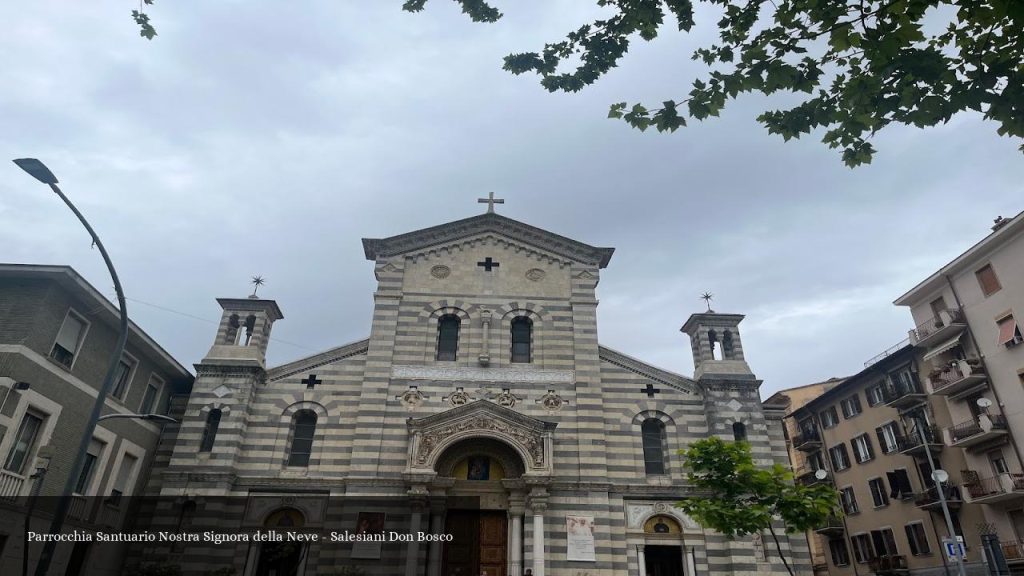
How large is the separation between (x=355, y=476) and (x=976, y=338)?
93.8 ft

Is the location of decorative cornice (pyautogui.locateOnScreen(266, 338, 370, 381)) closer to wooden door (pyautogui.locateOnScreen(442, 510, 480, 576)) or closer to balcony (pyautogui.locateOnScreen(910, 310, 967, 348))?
wooden door (pyautogui.locateOnScreen(442, 510, 480, 576))

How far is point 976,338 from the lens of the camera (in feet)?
95.8

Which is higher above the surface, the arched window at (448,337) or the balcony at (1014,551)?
the arched window at (448,337)

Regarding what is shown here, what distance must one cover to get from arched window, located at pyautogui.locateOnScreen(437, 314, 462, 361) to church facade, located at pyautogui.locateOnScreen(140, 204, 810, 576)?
6 centimetres

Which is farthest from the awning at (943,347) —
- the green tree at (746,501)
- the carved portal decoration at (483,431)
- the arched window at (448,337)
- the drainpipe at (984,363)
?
the arched window at (448,337)

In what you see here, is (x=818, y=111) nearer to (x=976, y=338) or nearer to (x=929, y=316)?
(x=976, y=338)

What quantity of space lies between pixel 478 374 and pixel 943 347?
23.1 meters

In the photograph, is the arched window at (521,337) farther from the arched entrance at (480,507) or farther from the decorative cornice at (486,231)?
the arched entrance at (480,507)

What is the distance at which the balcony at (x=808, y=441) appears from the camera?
40.8m

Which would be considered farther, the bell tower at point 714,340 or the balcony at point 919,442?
the balcony at point 919,442

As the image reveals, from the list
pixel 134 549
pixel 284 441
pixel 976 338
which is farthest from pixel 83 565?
pixel 976 338

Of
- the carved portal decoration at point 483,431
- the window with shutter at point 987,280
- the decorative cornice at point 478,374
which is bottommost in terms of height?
the carved portal decoration at point 483,431

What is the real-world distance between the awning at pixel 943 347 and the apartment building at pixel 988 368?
0.04 m

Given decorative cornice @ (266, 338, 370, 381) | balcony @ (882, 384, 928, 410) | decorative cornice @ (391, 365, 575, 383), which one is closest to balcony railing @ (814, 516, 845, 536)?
balcony @ (882, 384, 928, 410)
